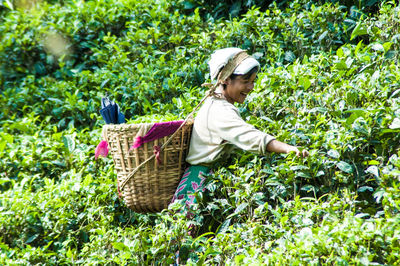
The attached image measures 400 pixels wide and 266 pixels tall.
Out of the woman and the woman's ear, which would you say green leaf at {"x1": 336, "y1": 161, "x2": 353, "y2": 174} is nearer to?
the woman

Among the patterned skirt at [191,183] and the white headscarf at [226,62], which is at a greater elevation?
the white headscarf at [226,62]

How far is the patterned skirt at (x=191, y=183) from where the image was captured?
297 centimetres

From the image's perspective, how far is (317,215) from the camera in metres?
2.48

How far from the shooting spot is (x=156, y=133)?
294 cm

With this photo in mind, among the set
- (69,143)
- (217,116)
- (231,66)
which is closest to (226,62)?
(231,66)

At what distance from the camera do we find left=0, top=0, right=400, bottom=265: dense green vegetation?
2529 millimetres

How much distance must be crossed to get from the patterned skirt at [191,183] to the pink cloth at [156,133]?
0.29 m

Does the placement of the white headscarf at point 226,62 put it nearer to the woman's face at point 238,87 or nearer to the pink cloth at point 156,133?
the woman's face at point 238,87

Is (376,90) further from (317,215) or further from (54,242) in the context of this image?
(54,242)

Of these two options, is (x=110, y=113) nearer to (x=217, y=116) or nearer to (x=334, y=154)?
(x=217, y=116)

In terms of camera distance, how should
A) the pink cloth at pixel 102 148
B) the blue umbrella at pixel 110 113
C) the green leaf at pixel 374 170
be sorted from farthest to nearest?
the pink cloth at pixel 102 148 < the blue umbrella at pixel 110 113 < the green leaf at pixel 374 170

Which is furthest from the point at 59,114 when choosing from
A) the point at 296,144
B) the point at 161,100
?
the point at 296,144

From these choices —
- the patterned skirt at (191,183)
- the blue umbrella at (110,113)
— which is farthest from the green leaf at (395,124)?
the blue umbrella at (110,113)

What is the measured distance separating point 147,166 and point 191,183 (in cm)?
29
